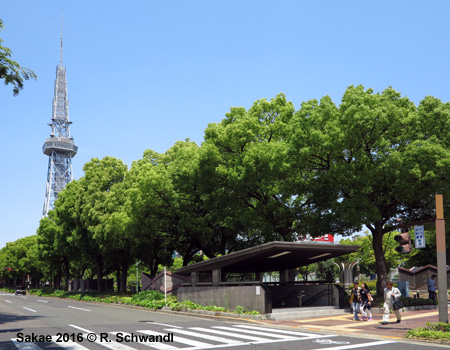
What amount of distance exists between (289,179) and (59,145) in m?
152

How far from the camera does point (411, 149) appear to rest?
71.7 ft

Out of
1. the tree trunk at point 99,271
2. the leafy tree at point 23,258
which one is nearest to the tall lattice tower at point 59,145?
the leafy tree at point 23,258

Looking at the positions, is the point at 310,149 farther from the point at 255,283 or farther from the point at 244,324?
the point at 244,324

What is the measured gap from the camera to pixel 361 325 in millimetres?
17000

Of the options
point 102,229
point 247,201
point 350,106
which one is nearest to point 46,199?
point 102,229

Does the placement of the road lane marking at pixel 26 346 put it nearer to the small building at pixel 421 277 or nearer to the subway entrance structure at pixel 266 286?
the subway entrance structure at pixel 266 286

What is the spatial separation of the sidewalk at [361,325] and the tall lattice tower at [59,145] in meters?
154

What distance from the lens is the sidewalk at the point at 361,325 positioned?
14883mm

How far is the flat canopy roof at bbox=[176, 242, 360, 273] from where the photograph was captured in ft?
65.8

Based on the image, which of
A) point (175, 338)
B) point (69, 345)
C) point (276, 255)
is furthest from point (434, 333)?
point (69, 345)

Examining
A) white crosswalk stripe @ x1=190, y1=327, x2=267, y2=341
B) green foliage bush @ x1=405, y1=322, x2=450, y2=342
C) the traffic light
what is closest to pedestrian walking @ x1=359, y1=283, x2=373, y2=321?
green foliage bush @ x1=405, y1=322, x2=450, y2=342

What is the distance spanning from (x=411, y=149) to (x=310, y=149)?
5195 mm

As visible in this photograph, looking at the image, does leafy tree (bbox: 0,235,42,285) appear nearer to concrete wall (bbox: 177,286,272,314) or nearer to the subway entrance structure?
concrete wall (bbox: 177,286,272,314)

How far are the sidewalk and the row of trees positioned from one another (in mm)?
5395
